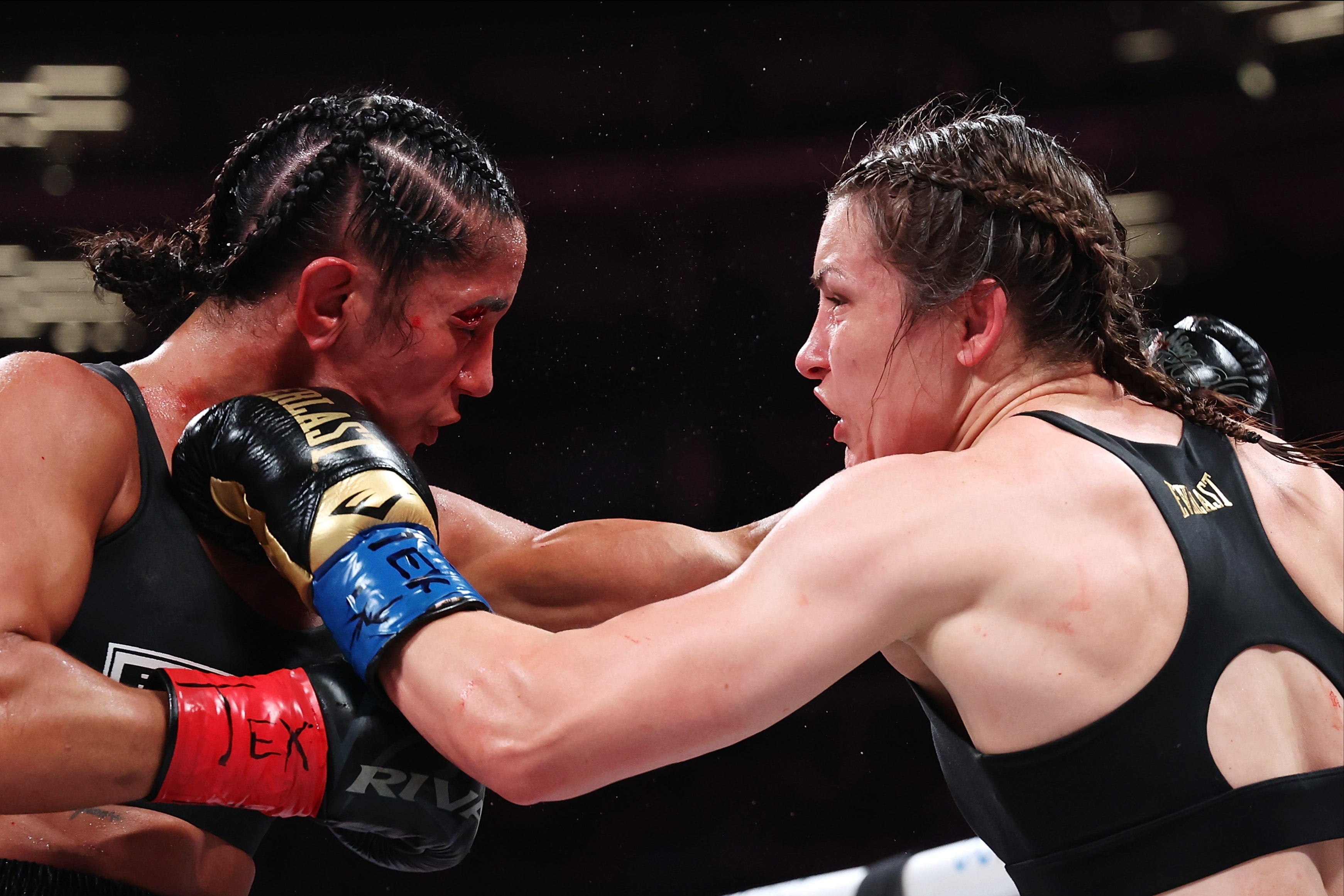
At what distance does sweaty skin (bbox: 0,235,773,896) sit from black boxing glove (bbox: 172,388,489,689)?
10 cm

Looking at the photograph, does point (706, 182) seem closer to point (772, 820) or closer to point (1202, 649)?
point (772, 820)

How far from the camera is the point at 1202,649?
136 centimetres

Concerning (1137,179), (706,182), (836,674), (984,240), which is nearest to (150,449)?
(836,674)

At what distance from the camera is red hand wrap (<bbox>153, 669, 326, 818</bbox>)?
1.48 m

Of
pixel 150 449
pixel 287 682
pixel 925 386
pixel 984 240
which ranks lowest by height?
pixel 287 682

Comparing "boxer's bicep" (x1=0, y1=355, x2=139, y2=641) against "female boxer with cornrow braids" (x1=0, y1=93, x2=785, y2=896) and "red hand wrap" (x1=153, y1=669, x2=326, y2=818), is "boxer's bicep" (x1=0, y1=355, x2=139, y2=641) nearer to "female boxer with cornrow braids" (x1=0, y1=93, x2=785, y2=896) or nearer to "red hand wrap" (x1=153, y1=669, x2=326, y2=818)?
"female boxer with cornrow braids" (x1=0, y1=93, x2=785, y2=896)

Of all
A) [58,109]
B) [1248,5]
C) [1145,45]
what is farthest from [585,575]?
[1248,5]

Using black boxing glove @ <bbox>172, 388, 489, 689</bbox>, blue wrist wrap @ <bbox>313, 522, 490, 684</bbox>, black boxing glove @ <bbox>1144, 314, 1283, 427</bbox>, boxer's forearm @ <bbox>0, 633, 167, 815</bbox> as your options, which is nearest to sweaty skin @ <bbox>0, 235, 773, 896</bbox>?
boxer's forearm @ <bbox>0, 633, 167, 815</bbox>

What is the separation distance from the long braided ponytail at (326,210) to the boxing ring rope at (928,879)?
5.34 feet

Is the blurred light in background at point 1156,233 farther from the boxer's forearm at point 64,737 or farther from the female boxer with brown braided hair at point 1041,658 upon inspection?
the boxer's forearm at point 64,737

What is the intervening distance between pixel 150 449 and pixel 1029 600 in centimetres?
132

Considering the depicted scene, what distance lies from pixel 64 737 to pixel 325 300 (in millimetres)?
821

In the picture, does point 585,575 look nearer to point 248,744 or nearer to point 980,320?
point 248,744

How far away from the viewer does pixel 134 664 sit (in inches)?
64.8
